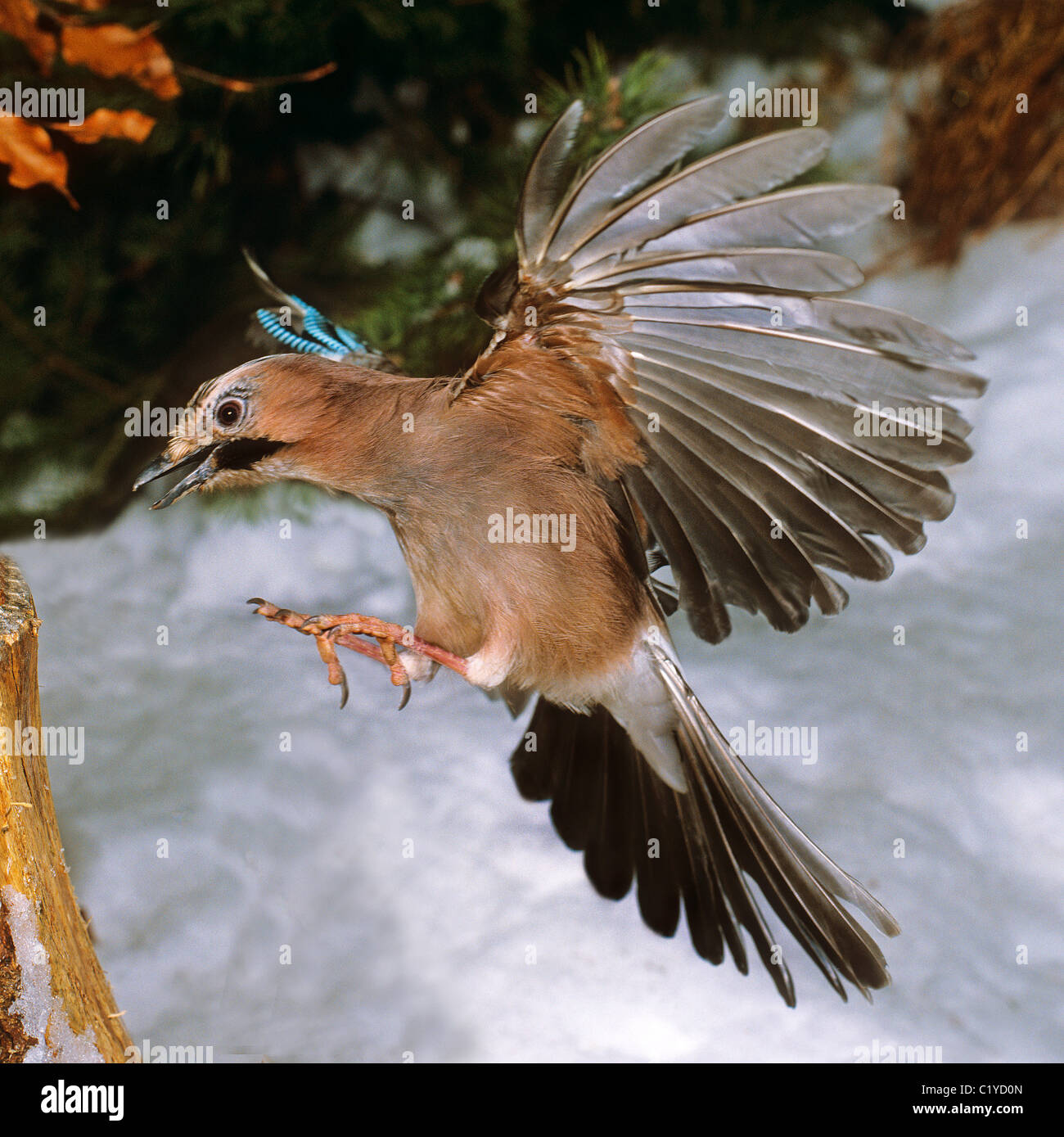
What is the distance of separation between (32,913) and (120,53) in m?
0.79

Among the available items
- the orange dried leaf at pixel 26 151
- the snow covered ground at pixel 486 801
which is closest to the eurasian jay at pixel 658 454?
the snow covered ground at pixel 486 801

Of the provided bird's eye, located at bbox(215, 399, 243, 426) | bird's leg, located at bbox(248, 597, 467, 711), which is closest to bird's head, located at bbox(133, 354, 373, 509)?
bird's eye, located at bbox(215, 399, 243, 426)

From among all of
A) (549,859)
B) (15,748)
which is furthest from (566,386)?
(549,859)

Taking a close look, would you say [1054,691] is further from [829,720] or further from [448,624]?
[448,624]

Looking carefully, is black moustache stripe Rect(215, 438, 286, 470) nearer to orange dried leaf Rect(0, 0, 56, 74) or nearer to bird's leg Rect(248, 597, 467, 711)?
bird's leg Rect(248, 597, 467, 711)

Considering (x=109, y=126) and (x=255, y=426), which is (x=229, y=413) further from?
(x=109, y=126)

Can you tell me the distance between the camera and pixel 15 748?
2.45ft

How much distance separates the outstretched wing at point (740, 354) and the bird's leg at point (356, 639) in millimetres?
207

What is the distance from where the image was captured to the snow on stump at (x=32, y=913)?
0.72 m

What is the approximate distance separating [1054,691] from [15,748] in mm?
1148

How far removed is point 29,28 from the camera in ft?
3.19

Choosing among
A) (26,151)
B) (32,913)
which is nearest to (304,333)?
(26,151)

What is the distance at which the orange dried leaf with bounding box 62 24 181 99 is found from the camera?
97 cm

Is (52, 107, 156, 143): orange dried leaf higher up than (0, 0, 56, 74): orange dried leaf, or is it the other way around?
(0, 0, 56, 74): orange dried leaf
